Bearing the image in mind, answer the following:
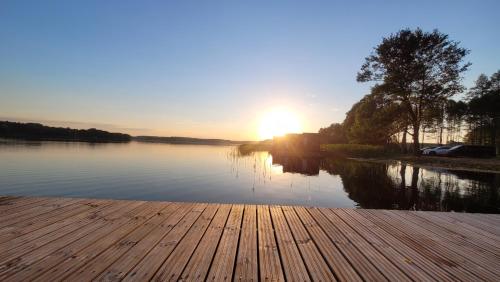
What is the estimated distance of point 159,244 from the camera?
367 centimetres

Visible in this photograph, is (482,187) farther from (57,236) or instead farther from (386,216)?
(57,236)

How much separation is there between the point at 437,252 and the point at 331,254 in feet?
5.18

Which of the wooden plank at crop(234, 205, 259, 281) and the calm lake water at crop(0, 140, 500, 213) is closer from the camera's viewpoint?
the wooden plank at crop(234, 205, 259, 281)

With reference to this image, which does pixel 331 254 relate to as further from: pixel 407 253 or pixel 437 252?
pixel 437 252

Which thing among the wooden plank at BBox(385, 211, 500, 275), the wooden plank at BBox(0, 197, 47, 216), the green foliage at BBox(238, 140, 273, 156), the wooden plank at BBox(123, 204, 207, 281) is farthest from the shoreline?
the wooden plank at BBox(0, 197, 47, 216)

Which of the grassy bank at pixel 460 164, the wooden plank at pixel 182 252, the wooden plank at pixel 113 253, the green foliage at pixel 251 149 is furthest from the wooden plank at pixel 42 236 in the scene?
the green foliage at pixel 251 149

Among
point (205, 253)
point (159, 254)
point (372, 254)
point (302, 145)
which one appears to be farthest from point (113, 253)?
point (302, 145)

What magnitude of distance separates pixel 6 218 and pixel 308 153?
139 feet

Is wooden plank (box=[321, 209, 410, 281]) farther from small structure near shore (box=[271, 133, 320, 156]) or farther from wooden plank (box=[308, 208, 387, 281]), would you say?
small structure near shore (box=[271, 133, 320, 156])

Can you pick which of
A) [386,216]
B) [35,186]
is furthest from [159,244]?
[35,186]

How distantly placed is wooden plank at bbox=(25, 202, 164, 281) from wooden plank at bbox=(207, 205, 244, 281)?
145cm

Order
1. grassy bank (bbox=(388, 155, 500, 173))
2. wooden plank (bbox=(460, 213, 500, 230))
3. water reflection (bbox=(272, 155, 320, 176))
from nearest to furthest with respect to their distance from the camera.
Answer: wooden plank (bbox=(460, 213, 500, 230))
water reflection (bbox=(272, 155, 320, 176))
grassy bank (bbox=(388, 155, 500, 173))

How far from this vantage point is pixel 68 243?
3.62 meters

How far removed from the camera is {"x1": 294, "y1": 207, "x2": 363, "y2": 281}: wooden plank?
2971mm
